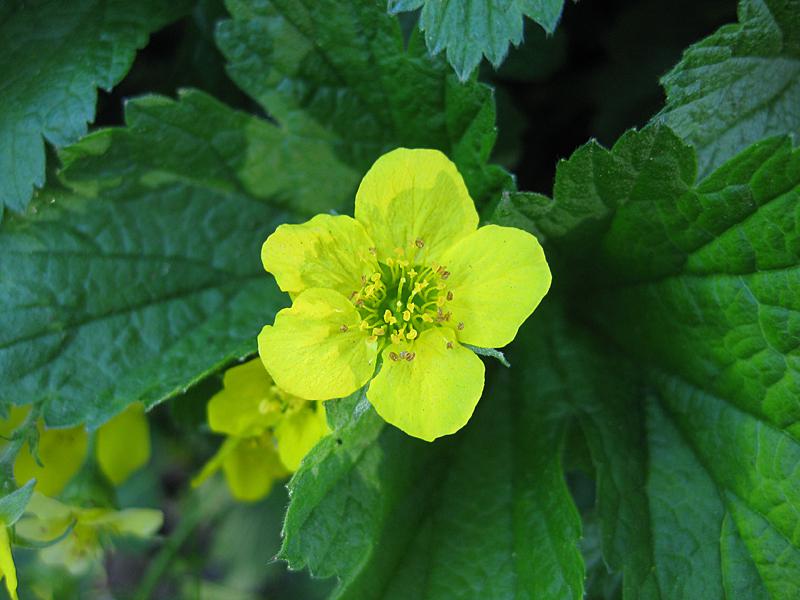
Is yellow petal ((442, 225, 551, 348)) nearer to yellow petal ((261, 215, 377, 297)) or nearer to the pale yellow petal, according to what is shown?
yellow petal ((261, 215, 377, 297))

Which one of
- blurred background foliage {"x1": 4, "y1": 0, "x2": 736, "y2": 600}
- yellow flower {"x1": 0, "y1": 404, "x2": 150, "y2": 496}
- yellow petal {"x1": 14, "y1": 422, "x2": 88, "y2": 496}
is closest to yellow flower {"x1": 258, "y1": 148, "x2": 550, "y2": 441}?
blurred background foliage {"x1": 4, "y1": 0, "x2": 736, "y2": 600}

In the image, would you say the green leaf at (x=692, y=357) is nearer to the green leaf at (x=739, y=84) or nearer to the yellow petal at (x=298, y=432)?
the green leaf at (x=739, y=84)

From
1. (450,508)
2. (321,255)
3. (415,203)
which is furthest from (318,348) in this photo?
(450,508)

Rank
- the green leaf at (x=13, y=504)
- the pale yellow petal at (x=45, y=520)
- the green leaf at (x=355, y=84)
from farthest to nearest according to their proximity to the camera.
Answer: the pale yellow petal at (x=45, y=520) < the green leaf at (x=355, y=84) < the green leaf at (x=13, y=504)

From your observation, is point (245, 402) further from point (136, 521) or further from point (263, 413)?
point (136, 521)

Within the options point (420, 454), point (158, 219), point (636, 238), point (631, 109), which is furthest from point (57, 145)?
point (631, 109)

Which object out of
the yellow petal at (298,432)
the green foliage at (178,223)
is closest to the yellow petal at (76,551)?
the green foliage at (178,223)

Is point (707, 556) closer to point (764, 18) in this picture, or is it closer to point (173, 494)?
point (764, 18)
